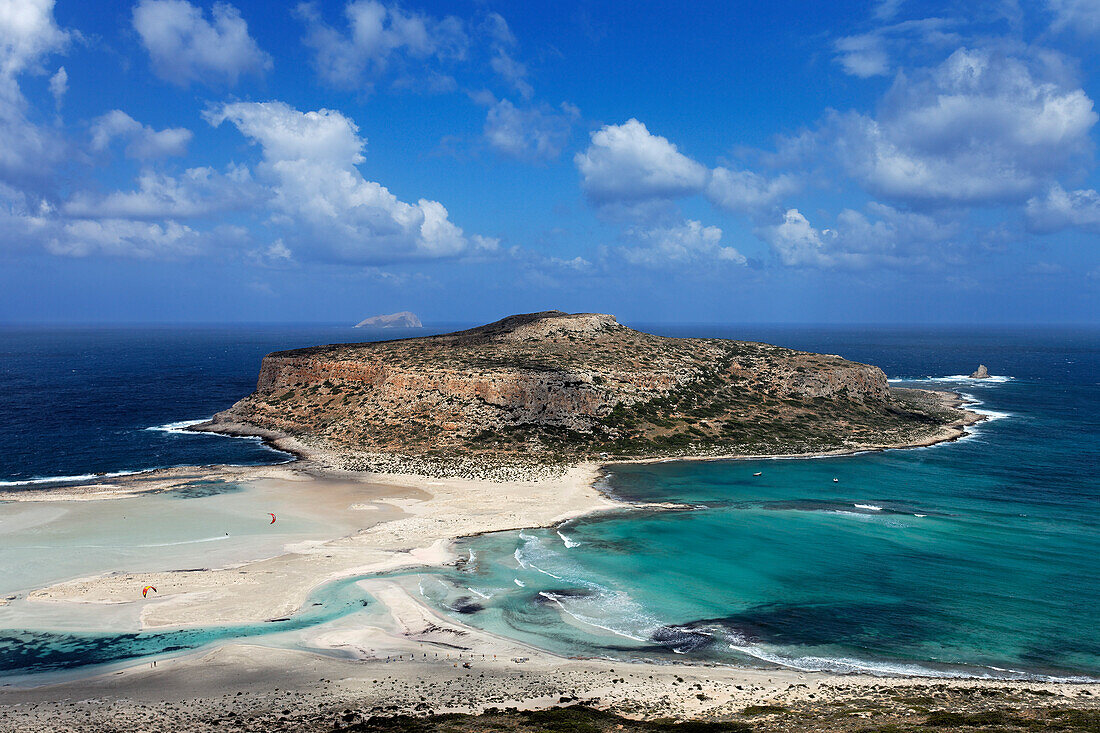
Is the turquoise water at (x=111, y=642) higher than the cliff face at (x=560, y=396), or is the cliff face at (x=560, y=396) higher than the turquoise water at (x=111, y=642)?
the cliff face at (x=560, y=396)

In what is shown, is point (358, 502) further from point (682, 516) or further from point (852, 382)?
point (852, 382)

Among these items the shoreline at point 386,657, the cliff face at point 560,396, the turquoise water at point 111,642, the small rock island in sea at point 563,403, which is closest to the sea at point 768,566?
the turquoise water at point 111,642

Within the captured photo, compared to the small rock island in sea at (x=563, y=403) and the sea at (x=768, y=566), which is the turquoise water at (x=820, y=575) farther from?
the small rock island in sea at (x=563, y=403)

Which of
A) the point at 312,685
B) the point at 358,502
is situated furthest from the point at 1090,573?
the point at 358,502

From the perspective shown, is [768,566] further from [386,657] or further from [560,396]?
[560,396]

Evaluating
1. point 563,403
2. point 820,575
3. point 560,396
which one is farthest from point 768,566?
point 560,396

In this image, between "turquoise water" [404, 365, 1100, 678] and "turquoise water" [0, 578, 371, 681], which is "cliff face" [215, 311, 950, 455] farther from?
"turquoise water" [0, 578, 371, 681]

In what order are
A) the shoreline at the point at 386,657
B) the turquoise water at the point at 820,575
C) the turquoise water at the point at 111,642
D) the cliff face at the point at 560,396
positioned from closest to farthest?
the shoreline at the point at 386,657 → the turquoise water at the point at 111,642 → the turquoise water at the point at 820,575 → the cliff face at the point at 560,396
